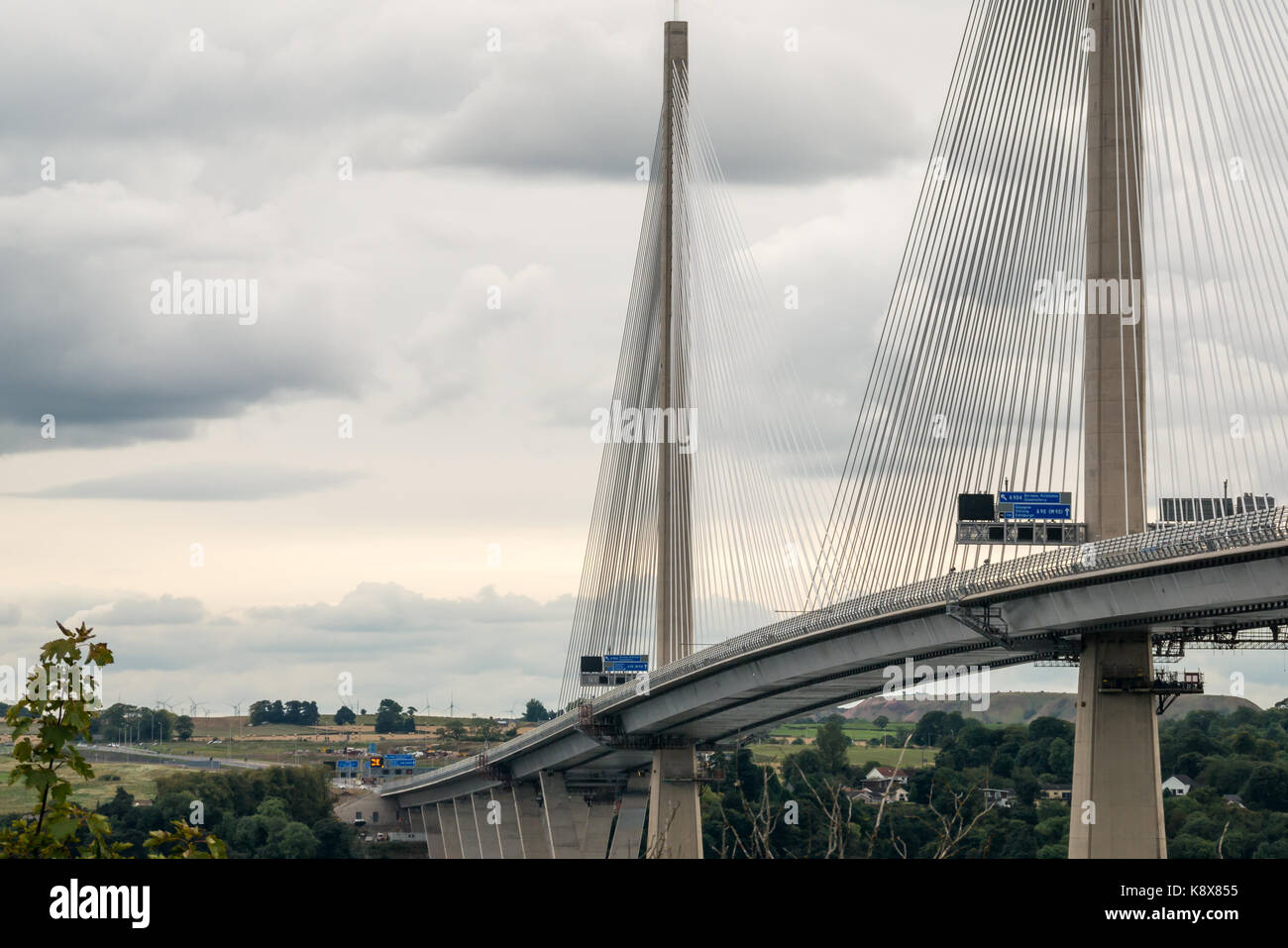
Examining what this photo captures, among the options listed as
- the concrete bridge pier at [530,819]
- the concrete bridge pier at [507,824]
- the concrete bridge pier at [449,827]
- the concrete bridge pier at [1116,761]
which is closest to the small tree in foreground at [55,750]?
the concrete bridge pier at [1116,761]

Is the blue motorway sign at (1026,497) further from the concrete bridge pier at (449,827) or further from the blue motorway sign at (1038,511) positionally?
the concrete bridge pier at (449,827)

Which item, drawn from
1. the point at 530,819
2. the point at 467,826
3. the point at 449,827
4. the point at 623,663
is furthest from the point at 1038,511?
the point at 449,827

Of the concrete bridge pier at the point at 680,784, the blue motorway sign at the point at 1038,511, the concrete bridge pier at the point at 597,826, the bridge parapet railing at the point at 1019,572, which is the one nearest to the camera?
the bridge parapet railing at the point at 1019,572

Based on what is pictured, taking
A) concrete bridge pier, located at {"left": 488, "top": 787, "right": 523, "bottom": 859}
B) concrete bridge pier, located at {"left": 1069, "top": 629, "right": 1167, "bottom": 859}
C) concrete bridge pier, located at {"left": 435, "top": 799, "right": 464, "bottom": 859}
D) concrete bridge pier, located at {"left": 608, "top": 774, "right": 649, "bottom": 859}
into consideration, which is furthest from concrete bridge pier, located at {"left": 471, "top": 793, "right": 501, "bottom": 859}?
concrete bridge pier, located at {"left": 1069, "top": 629, "right": 1167, "bottom": 859}

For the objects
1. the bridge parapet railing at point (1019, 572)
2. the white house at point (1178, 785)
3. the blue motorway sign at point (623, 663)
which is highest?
the blue motorway sign at point (623, 663)

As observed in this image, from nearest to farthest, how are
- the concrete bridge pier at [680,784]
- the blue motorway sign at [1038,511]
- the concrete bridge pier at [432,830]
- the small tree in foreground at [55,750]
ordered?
the small tree in foreground at [55,750], the blue motorway sign at [1038,511], the concrete bridge pier at [680,784], the concrete bridge pier at [432,830]

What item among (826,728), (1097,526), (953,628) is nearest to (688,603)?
(953,628)
